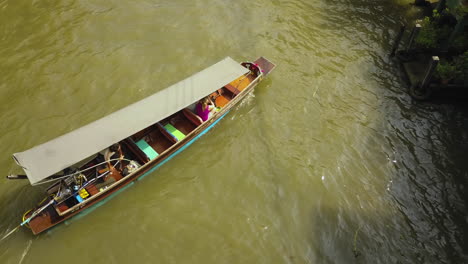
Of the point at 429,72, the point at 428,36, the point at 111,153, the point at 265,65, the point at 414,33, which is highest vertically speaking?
the point at 414,33

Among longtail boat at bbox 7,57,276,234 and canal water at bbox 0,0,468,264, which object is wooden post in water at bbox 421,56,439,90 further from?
longtail boat at bbox 7,57,276,234

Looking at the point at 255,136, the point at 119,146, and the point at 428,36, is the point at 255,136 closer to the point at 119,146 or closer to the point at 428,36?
the point at 119,146

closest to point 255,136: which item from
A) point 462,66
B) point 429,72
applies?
point 429,72

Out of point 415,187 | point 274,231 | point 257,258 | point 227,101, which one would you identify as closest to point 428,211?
point 415,187

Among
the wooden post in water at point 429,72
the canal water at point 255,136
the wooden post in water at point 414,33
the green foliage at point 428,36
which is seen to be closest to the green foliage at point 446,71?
the wooden post in water at point 429,72

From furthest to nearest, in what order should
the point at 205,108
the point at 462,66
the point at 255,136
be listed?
the point at 462,66 → the point at 255,136 → the point at 205,108

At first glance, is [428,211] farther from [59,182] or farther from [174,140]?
[59,182]
